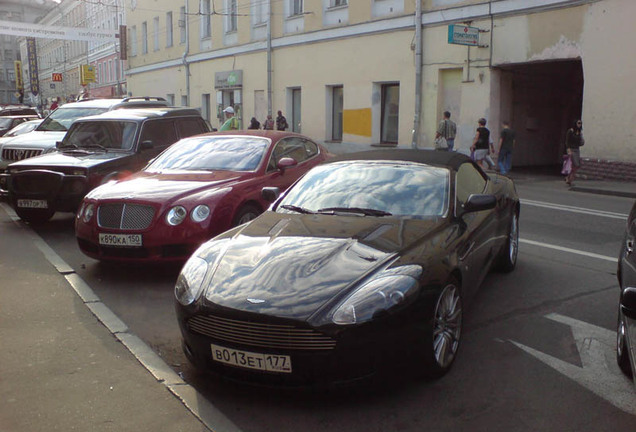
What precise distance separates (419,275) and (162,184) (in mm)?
3999

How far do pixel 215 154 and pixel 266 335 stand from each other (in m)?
4.76

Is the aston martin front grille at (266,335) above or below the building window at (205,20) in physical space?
below

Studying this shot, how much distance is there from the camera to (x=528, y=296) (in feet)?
19.4

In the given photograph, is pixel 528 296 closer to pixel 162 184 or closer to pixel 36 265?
pixel 162 184

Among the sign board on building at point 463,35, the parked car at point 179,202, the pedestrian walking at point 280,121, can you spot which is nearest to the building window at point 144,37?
the pedestrian walking at point 280,121

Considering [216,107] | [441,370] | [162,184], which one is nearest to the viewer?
[441,370]

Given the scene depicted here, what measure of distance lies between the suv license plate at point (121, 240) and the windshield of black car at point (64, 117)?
7502 mm

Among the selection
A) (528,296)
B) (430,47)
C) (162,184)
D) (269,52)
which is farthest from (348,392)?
(269,52)

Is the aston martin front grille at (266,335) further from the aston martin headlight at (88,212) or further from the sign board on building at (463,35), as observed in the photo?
the sign board on building at (463,35)

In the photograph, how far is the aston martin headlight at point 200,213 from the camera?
653 cm

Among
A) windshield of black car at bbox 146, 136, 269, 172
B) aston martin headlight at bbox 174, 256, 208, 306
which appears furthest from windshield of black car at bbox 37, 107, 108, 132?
aston martin headlight at bbox 174, 256, 208, 306

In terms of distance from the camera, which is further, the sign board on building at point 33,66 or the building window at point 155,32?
the sign board on building at point 33,66

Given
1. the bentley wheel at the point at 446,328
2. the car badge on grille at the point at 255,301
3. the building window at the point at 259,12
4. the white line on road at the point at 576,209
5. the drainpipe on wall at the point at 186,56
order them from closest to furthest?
the car badge on grille at the point at 255,301, the bentley wheel at the point at 446,328, the white line on road at the point at 576,209, the building window at the point at 259,12, the drainpipe on wall at the point at 186,56

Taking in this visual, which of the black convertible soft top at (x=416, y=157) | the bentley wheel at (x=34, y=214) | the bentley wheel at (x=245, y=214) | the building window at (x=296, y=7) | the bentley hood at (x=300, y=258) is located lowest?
the bentley wheel at (x=34, y=214)
